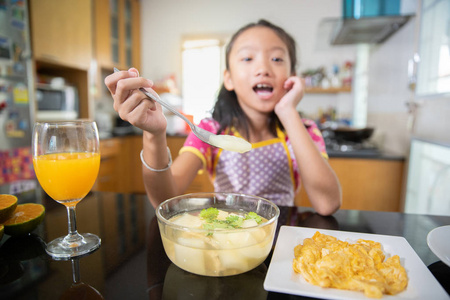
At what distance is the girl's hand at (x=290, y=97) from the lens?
107cm

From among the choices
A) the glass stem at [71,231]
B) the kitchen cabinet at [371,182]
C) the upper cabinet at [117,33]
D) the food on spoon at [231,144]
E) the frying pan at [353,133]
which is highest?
the upper cabinet at [117,33]

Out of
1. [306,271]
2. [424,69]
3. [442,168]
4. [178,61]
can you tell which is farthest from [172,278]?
[178,61]

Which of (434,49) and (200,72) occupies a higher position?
(200,72)

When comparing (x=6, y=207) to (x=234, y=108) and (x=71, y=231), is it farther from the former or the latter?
(x=234, y=108)

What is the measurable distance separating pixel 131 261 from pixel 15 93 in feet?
8.17

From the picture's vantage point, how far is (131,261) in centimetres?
52

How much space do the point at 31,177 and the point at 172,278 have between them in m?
2.62

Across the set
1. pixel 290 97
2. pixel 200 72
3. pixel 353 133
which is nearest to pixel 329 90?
pixel 353 133

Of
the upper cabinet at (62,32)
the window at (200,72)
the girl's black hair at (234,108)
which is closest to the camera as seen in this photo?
the girl's black hair at (234,108)

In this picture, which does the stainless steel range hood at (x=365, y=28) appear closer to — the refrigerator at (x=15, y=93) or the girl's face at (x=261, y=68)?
the girl's face at (x=261, y=68)

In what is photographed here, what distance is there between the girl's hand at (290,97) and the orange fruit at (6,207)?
837 millimetres

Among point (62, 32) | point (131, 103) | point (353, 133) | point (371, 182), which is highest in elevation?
point (62, 32)

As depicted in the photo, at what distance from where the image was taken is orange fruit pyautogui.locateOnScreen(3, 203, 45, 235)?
599 mm

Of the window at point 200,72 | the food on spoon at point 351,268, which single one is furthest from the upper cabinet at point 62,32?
the food on spoon at point 351,268
